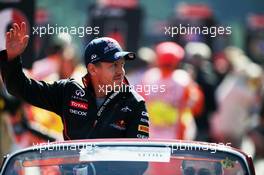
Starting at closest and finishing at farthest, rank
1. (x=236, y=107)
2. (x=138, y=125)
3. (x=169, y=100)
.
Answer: (x=138, y=125), (x=169, y=100), (x=236, y=107)

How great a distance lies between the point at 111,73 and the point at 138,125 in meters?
0.42

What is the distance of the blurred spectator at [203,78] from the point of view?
16.9 m

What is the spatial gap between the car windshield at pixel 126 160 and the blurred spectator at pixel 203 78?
31.8 feet

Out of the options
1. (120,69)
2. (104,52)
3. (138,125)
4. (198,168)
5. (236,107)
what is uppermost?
(236,107)

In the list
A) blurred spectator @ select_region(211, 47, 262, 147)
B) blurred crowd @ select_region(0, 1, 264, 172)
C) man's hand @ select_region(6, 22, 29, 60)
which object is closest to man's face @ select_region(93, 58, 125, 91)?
man's hand @ select_region(6, 22, 29, 60)

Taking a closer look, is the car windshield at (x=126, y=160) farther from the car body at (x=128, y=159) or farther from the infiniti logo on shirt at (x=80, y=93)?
the infiniti logo on shirt at (x=80, y=93)

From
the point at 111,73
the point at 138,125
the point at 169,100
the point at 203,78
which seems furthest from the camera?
the point at 203,78

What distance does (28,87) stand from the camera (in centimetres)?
779

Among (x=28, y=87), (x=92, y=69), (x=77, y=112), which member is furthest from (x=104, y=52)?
(x=28, y=87)

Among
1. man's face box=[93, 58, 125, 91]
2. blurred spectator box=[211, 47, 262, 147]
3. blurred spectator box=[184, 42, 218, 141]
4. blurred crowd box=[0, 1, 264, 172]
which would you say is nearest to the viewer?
man's face box=[93, 58, 125, 91]

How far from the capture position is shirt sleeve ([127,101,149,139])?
7.57 meters

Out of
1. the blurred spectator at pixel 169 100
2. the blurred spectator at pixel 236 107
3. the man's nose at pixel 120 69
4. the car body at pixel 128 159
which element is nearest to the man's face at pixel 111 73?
the man's nose at pixel 120 69

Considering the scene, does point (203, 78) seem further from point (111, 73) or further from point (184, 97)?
point (111, 73)

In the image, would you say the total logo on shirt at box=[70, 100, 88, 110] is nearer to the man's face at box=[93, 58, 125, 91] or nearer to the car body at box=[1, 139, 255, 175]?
the man's face at box=[93, 58, 125, 91]
